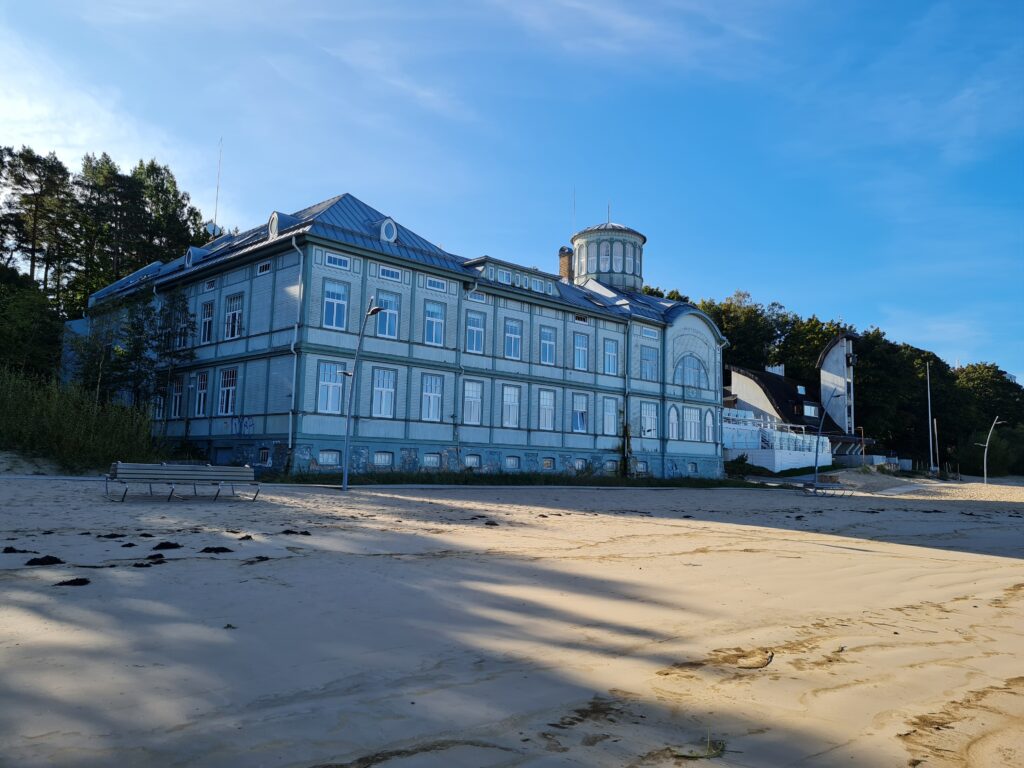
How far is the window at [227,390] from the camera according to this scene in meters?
31.7

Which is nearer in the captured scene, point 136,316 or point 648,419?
point 136,316

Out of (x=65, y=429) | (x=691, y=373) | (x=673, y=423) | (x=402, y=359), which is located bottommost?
(x=65, y=429)

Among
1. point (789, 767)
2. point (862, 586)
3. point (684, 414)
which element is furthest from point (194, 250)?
point (789, 767)

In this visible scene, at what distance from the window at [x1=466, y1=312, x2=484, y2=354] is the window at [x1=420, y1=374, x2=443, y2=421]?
264 centimetres

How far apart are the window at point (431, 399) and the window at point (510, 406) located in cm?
399

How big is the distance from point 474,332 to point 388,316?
5038 mm

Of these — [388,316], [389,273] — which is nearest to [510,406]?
[388,316]

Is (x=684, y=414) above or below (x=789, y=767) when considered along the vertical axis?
above

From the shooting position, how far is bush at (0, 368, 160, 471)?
79.7 feet

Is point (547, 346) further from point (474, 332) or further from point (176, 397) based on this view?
point (176, 397)

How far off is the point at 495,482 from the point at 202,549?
71.9ft

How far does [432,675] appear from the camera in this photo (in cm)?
500

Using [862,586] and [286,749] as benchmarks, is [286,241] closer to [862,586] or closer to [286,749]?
[862,586]

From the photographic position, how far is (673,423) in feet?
145
